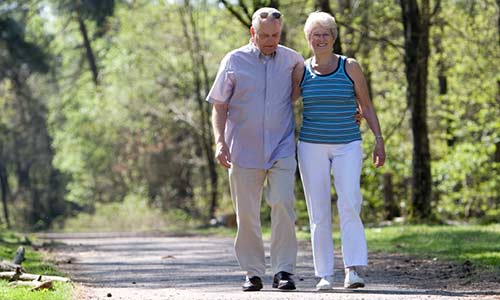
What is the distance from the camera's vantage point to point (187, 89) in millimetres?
42500

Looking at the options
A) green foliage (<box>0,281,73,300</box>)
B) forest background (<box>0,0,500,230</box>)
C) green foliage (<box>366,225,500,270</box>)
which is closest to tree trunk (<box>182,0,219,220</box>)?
forest background (<box>0,0,500,230</box>)

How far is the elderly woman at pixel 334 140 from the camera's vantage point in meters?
9.53

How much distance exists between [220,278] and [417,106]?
12.3 metres

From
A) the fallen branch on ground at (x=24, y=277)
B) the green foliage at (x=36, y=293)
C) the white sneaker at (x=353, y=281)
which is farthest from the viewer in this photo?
the fallen branch on ground at (x=24, y=277)

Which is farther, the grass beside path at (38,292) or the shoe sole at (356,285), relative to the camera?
the shoe sole at (356,285)

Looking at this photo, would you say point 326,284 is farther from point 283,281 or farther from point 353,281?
point 283,281

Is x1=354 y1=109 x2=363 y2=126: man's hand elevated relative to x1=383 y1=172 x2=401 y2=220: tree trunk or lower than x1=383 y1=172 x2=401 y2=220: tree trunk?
elevated

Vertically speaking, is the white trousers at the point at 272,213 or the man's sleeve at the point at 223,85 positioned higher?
the man's sleeve at the point at 223,85

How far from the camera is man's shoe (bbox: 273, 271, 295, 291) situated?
9641 millimetres

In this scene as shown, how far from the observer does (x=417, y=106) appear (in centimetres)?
2330

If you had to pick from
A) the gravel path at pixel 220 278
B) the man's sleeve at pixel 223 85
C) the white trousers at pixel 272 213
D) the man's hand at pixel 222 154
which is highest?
the man's sleeve at pixel 223 85

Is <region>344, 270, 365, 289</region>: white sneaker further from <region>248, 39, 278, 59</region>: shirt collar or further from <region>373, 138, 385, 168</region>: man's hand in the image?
<region>248, 39, 278, 59</region>: shirt collar

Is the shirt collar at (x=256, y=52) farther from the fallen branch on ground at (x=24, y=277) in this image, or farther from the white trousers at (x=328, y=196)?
the fallen branch on ground at (x=24, y=277)

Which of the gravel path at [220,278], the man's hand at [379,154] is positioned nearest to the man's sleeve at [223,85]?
the man's hand at [379,154]
